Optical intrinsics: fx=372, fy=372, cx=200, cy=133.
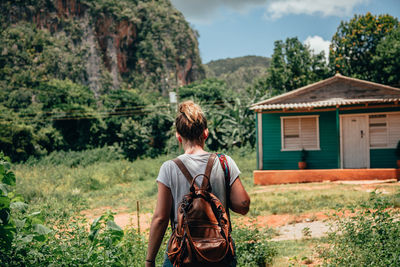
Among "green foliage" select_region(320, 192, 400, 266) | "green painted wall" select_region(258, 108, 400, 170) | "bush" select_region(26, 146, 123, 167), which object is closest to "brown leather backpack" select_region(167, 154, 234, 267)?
"green foliage" select_region(320, 192, 400, 266)

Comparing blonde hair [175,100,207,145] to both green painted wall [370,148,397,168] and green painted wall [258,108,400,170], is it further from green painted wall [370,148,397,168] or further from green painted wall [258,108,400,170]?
green painted wall [370,148,397,168]

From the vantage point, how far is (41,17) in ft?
161

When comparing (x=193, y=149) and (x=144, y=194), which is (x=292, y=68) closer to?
(x=144, y=194)

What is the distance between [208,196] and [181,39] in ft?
228

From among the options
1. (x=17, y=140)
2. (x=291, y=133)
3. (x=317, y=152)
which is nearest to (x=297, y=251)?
(x=317, y=152)

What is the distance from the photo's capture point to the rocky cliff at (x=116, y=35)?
49.1 metres

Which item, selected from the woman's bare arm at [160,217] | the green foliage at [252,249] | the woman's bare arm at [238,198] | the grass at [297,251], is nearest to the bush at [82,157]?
the grass at [297,251]

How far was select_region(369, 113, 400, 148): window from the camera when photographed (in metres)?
14.9

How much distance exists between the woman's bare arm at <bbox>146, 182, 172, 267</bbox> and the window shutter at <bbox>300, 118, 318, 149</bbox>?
14.3 metres

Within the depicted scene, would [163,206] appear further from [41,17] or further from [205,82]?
[41,17]

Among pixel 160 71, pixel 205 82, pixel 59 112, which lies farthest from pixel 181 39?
pixel 59 112

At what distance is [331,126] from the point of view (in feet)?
51.4

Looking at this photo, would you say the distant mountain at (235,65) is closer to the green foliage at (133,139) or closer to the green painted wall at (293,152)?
the green foliage at (133,139)

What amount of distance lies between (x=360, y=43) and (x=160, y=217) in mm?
32078
